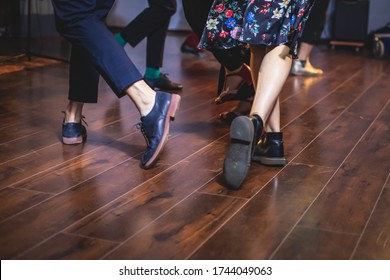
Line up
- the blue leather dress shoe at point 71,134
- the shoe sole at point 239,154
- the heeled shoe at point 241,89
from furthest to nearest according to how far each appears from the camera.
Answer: the heeled shoe at point 241,89 → the blue leather dress shoe at point 71,134 → the shoe sole at point 239,154

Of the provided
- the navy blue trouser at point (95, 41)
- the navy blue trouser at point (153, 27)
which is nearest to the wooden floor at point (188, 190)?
the navy blue trouser at point (95, 41)

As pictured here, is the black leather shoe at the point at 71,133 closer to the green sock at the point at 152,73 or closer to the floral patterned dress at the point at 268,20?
the floral patterned dress at the point at 268,20

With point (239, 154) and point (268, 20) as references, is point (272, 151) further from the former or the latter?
point (268, 20)

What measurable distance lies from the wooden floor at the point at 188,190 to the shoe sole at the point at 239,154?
0.04 meters

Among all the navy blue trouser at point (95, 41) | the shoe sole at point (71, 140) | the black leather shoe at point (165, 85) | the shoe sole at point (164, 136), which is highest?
the navy blue trouser at point (95, 41)

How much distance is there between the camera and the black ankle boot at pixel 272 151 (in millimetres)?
1950

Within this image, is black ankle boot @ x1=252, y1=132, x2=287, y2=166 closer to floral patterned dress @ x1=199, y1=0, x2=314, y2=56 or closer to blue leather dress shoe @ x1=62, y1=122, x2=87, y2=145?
floral patterned dress @ x1=199, y1=0, x2=314, y2=56

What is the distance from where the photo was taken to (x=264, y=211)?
156cm

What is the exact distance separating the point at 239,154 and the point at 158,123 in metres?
0.28

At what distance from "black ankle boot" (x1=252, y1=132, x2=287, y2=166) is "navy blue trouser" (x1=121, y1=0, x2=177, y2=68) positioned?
4.48 feet

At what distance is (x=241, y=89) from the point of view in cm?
249

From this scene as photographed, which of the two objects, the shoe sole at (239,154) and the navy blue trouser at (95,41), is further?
the navy blue trouser at (95,41)

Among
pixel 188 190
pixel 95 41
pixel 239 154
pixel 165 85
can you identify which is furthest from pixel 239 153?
pixel 165 85

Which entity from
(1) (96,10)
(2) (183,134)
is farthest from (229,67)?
(1) (96,10)
